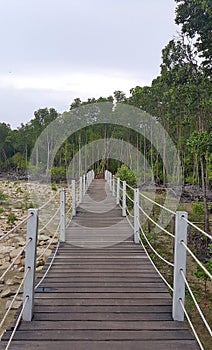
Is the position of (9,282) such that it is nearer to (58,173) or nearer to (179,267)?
(179,267)

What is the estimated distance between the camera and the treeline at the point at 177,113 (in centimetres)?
948

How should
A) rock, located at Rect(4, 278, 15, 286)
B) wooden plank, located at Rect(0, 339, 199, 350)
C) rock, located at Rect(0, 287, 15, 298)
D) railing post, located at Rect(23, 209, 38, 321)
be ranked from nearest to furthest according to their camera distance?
wooden plank, located at Rect(0, 339, 199, 350) < railing post, located at Rect(23, 209, 38, 321) < rock, located at Rect(0, 287, 15, 298) < rock, located at Rect(4, 278, 15, 286)

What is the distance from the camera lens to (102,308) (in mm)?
2682

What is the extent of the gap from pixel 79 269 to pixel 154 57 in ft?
49.4

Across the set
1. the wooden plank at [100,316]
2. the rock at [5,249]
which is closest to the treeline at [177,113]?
the rock at [5,249]

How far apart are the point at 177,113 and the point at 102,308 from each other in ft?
48.9

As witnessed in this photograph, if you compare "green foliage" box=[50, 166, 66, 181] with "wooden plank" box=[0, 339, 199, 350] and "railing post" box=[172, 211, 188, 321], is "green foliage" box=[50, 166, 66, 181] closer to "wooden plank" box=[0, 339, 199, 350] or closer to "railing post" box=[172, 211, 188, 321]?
"railing post" box=[172, 211, 188, 321]

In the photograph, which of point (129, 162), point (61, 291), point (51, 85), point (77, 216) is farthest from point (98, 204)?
point (129, 162)

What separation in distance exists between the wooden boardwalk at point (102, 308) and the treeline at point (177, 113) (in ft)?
15.0

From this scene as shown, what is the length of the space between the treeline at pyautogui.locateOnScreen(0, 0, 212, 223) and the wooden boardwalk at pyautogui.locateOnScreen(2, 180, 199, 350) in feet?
15.0

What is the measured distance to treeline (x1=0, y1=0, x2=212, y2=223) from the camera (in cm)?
948

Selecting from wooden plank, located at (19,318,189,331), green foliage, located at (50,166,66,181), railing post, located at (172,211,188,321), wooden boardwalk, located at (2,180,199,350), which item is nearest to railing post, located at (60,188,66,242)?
wooden boardwalk, located at (2,180,199,350)

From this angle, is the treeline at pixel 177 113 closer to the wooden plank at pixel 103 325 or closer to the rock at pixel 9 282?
the rock at pixel 9 282

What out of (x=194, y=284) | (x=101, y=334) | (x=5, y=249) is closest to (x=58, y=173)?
(x=5, y=249)
